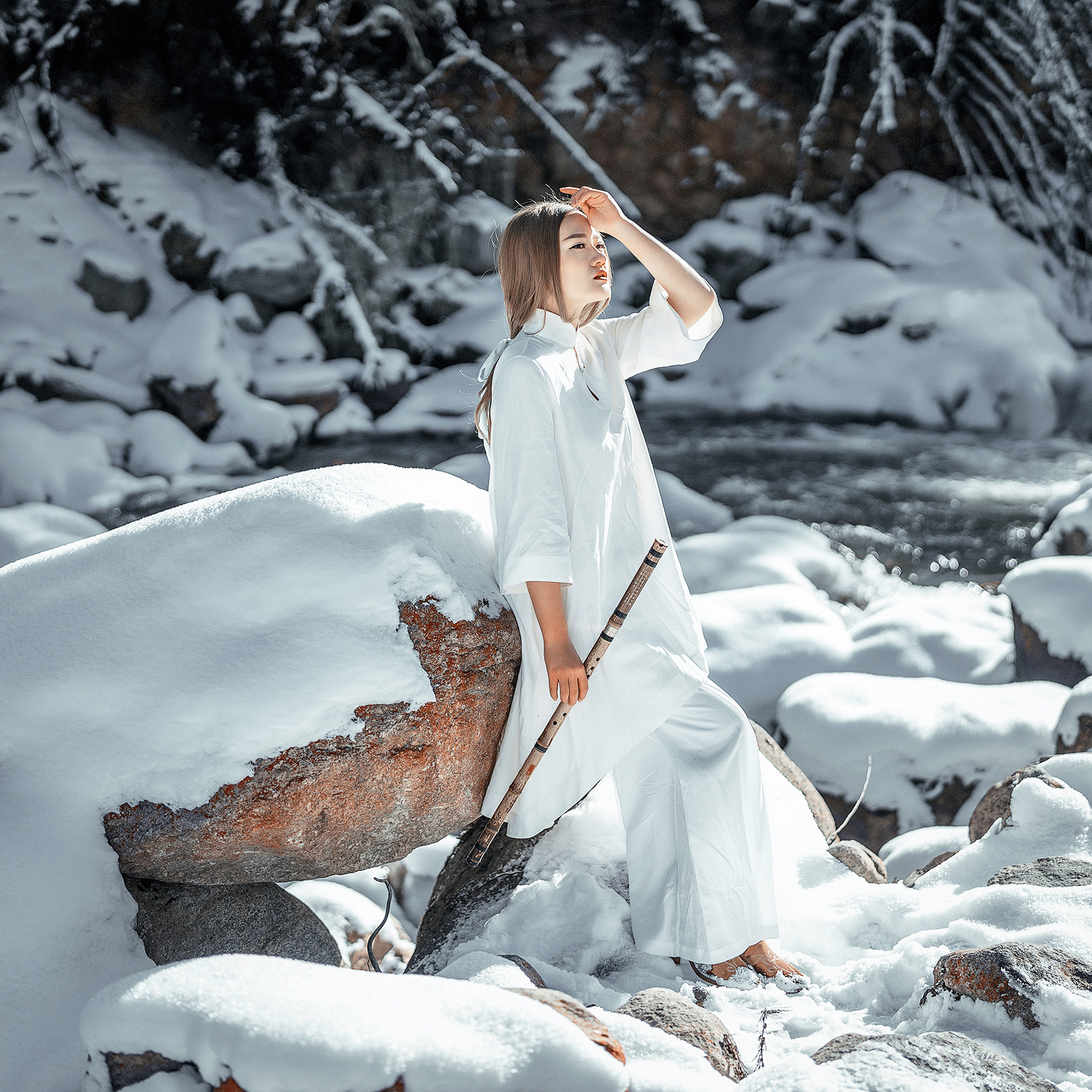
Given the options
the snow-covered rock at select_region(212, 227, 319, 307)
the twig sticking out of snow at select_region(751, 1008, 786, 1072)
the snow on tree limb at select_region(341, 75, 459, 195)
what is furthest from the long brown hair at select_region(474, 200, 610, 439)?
the snow on tree limb at select_region(341, 75, 459, 195)

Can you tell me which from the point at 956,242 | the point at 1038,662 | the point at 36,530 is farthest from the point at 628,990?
the point at 956,242

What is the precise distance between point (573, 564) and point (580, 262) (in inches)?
24.9

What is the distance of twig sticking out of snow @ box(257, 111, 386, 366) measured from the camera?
962cm

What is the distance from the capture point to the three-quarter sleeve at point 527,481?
1.85 metres

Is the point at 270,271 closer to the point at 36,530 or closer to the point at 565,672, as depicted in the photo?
the point at 36,530

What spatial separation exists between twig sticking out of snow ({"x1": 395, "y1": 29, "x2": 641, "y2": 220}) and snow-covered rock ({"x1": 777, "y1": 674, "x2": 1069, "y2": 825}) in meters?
9.02

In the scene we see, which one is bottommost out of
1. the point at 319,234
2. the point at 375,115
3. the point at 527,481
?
the point at 319,234

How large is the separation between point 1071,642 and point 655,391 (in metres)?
6.84

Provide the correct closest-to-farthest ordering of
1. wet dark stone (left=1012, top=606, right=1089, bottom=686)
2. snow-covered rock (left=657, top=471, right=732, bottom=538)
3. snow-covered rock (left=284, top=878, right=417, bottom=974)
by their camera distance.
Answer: snow-covered rock (left=284, top=878, right=417, bottom=974) → wet dark stone (left=1012, top=606, right=1089, bottom=686) → snow-covered rock (left=657, top=471, right=732, bottom=538)

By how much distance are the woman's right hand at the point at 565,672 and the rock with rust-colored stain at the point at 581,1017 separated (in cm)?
56

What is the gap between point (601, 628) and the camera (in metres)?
1.99

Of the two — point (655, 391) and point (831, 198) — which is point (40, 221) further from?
point (831, 198)

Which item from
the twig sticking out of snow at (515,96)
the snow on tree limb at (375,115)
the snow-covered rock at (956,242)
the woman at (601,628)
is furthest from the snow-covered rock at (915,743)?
the snow on tree limb at (375,115)

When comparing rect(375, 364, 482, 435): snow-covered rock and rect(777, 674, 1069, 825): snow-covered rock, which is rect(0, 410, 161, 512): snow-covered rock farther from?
rect(777, 674, 1069, 825): snow-covered rock
